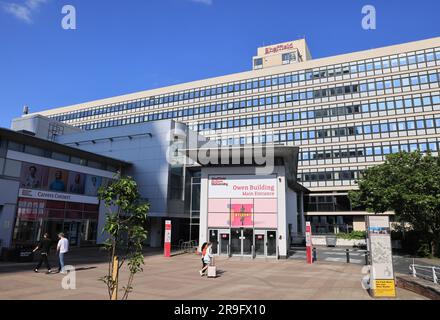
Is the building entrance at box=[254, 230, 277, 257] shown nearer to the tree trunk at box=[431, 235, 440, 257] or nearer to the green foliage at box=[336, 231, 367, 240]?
the tree trunk at box=[431, 235, 440, 257]

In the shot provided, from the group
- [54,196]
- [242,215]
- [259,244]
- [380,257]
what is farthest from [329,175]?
[380,257]

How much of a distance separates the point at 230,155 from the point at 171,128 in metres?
10.5

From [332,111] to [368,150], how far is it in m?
8.26

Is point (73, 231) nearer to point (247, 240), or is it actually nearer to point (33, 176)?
point (33, 176)

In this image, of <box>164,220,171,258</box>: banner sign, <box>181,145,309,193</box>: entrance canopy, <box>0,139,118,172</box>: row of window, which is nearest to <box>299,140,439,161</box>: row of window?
<box>181,145,309,193</box>: entrance canopy

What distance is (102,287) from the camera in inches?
468

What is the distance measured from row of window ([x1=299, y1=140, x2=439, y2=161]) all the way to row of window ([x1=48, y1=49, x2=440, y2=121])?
12.2 meters

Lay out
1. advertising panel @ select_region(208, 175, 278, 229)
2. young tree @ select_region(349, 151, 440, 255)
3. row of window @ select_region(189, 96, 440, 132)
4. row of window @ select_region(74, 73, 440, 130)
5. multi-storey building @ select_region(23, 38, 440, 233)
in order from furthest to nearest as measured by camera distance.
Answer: row of window @ select_region(74, 73, 440, 130) < multi-storey building @ select_region(23, 38, 440, 233) < row of window @ select_region(189, 96, 440, 132) < advertising panel @ select_region(208, 175, 278, 229) < young tree @ select_region(349, 151, 440, 255)

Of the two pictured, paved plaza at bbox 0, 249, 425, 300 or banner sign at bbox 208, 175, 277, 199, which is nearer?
paved plaza at bbox 0, 249, 425, 300

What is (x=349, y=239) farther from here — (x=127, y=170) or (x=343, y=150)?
(x=127, y=170)

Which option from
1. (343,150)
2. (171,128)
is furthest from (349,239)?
(171,128)

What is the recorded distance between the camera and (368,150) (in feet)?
167

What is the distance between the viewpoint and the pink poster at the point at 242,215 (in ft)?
87.8

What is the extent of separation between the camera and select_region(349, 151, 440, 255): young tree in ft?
83.0
